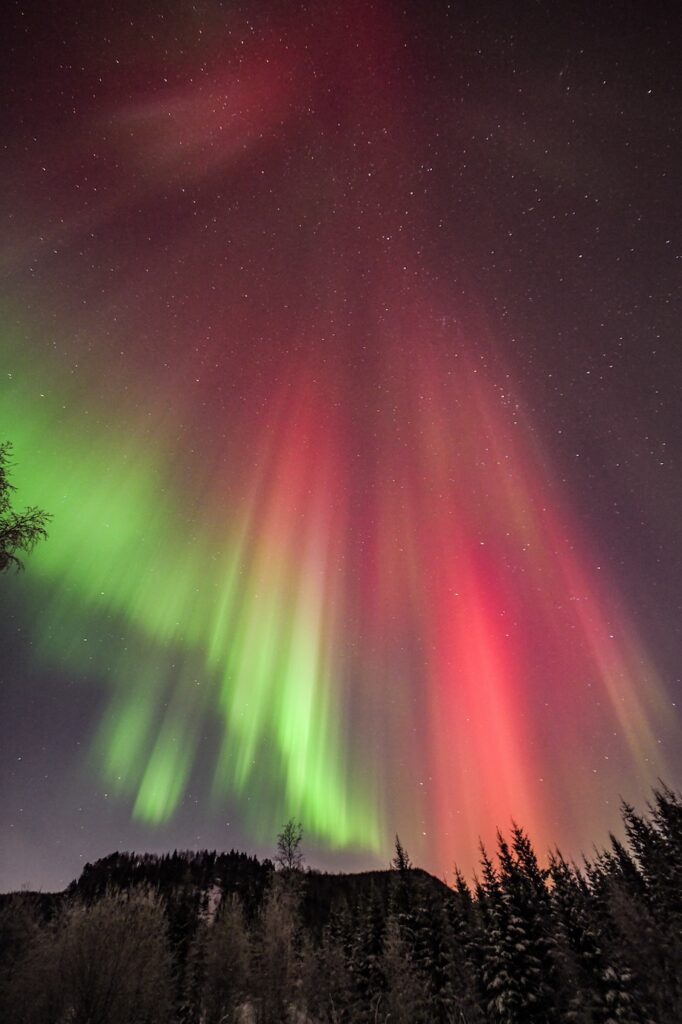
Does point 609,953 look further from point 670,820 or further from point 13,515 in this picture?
point 13,515

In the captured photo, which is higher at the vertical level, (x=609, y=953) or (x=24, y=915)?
(x=24, y=915)

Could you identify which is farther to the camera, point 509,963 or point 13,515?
point 509,963

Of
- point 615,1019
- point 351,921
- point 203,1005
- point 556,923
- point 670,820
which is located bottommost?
point 615,1019

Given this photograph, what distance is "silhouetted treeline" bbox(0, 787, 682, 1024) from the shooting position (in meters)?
23.7

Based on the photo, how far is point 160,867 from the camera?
164 meters

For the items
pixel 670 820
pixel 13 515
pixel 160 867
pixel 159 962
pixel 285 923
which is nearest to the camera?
pixel 13 515

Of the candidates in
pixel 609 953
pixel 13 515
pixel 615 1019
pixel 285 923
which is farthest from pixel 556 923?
pixel 13 515

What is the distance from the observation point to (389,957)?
36.7 meters

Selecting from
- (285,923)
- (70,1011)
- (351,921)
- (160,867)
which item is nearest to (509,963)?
(285,923)

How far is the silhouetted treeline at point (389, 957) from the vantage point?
77.6 feet

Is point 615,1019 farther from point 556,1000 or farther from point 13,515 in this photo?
point 13,515

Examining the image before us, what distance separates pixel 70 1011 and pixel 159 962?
728 cm

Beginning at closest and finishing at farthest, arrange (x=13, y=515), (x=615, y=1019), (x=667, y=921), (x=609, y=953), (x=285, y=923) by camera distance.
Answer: (x=13, y=515) → (x=615, y=1019) → (x=609, y=953) → (x=285, y=923) → (x=667, y=921)

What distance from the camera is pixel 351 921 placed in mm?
52875
